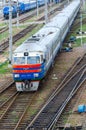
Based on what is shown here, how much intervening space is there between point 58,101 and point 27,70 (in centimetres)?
282

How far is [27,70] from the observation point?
82.5ft

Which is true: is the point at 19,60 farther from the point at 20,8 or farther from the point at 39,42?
the point at 20,8

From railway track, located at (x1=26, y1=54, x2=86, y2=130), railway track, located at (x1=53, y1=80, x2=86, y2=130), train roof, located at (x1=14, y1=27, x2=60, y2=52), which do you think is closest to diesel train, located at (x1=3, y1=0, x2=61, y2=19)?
train roof, located at (x1=14, y1=27, x2=60, y2=52)

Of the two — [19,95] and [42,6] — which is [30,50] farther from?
[42,6]

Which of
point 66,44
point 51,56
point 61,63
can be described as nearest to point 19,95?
point 51,56

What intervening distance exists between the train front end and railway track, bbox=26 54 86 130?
1.45m

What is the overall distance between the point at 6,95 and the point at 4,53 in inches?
612

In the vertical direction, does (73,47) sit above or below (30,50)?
below

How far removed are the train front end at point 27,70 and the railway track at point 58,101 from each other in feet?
4.74

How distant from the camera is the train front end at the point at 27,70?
2517 cm

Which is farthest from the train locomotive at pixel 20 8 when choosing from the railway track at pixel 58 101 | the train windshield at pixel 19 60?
the train windshield at pixel 19 60

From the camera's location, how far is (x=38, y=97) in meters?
24.8

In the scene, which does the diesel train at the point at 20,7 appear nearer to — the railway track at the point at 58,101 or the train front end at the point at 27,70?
the railway track at the point at 58,101

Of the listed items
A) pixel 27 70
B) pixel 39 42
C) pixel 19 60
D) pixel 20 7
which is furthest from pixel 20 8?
pixel 27 70
